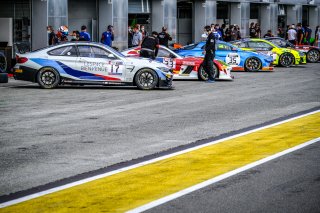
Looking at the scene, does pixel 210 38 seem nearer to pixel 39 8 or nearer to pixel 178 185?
pixel 39 8

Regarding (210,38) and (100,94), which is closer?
(100,94)

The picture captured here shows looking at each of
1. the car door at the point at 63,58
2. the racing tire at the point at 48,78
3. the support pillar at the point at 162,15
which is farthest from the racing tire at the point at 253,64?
the support pillar at the point at 162,15

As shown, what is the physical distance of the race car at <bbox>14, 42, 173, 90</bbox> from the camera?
1866 centimetres

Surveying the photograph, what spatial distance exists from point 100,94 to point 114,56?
63.3 inches

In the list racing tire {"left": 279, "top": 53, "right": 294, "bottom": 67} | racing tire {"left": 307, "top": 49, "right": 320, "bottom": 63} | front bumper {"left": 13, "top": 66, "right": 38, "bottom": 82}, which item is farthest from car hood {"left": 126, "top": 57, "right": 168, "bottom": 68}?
racing tire {"left": 307, "top": 49, "right": 320, "bottom": 63}

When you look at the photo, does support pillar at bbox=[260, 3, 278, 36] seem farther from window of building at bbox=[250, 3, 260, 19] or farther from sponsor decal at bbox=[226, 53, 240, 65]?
sponsor decal at bbox=[226, 53, 240, 65]

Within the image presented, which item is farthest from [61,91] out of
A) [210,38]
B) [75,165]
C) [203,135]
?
[75,165]

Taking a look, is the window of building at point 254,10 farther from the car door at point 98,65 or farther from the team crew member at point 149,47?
the car door at point 98,65

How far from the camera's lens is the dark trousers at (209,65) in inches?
853

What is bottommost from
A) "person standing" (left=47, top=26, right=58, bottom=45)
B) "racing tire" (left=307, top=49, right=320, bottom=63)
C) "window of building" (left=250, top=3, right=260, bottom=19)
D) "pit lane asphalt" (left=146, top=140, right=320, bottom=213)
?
"pit lane asphalt" (left=146, top=140, right=320, bottom=213)

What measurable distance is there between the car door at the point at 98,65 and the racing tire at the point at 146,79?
431 millimetres

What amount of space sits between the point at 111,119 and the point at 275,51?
18.8 metres

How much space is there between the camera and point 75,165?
8453 millimetres

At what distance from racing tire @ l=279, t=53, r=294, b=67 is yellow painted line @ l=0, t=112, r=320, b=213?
19.8 m
